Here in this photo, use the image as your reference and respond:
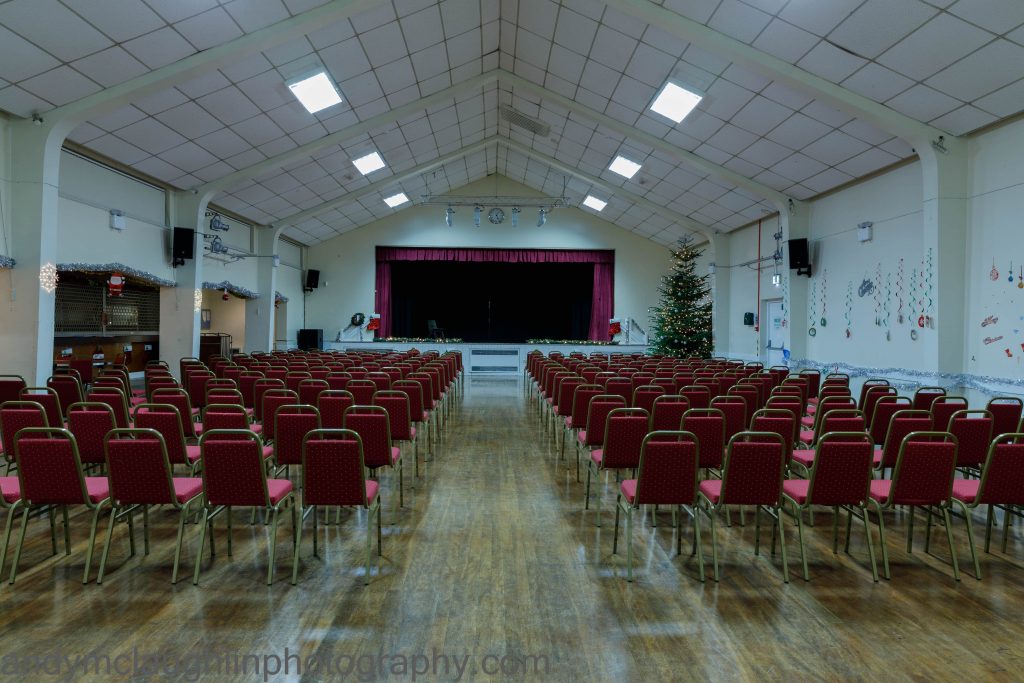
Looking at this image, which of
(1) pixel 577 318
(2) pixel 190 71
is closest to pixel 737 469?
(2) pixel 190 71

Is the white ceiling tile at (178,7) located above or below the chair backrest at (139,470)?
above

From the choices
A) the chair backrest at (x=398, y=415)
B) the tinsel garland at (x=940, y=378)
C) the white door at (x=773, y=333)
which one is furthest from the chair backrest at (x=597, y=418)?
the white door at (x=773, y=333)

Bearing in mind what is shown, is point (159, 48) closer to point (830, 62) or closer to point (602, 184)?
point (830, 62)

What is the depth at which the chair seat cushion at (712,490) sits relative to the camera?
4004mm

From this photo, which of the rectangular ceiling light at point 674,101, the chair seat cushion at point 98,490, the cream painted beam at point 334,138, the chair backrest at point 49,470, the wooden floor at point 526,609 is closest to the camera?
the wooden floor at point 526,609

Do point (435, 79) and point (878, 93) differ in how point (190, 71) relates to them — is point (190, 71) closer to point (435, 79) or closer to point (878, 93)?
point (435, 79)

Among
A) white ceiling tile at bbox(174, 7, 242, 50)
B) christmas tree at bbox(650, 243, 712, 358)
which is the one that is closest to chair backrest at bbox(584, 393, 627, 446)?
white ceiling tile at bbox(174, 7, 242, 50)

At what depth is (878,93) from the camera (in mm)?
8828

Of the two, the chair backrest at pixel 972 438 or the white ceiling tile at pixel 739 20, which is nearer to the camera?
the chair backrest at pixel 972 438

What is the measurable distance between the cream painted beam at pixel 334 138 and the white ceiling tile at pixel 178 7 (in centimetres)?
572

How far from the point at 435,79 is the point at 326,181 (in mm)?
5216

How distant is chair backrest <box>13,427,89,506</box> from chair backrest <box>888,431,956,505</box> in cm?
478

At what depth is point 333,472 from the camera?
12.5 ft

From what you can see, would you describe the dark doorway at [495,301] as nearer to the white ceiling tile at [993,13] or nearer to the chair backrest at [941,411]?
the white ceiling tile at [993,13]
